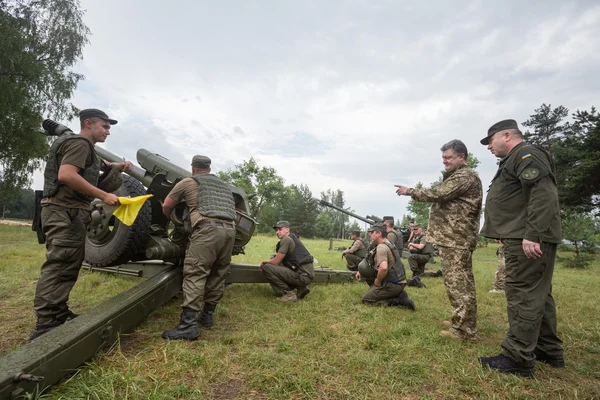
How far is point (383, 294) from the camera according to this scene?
4.73 m

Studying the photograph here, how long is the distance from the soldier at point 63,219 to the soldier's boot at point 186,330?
0.89m

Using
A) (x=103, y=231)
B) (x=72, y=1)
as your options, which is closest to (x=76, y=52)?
(x=72, y=1)

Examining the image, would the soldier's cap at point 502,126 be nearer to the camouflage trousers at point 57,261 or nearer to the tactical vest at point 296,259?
the tactical vest at point 296,259

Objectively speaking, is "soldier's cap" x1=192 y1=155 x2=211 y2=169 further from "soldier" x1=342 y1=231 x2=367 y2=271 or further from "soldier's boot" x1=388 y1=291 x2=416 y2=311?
"soldier" x1=342 y1=231 x2=367 y2=271

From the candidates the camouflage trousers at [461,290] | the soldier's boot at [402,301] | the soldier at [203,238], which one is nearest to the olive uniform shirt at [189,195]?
the soldier at [203,238]

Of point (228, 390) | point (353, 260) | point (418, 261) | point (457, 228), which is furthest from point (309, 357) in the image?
point (353, 260)

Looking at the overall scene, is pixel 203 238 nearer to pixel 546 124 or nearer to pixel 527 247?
pixel 527 247

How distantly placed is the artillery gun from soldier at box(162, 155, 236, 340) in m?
0.36

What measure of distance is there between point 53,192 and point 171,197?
968 mm

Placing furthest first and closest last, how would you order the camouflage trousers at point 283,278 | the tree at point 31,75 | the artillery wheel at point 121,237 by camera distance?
the tree at point 31,75 → the camouflage trousers at point 283,278 → the artillery wheel at point 121,237

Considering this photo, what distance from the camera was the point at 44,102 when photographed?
15508mm

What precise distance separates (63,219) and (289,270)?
3.06 m

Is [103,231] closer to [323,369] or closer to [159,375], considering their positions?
[159,375]

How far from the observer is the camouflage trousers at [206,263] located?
3.11 metres
